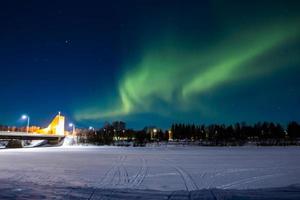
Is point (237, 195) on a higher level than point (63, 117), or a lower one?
lower

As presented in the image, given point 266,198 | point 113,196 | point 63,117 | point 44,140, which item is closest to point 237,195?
point 266,198

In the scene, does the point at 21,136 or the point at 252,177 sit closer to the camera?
the point at 252,177

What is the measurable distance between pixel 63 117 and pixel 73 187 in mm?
172949

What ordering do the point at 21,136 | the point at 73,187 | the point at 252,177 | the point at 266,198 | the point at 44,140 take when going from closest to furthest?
the point at 266,198, the point at 73,187, the point at 252,177, the point at 21,136, the point at 44,140

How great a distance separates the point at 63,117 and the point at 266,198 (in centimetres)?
17783

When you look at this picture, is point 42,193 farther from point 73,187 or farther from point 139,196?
point 139,196

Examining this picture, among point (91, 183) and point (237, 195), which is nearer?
point (237, 195)

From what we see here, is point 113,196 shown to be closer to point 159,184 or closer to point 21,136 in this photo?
point 159,184

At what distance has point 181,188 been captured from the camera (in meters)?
18.5

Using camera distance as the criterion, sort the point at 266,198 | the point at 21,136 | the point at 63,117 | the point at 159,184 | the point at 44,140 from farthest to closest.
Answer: the point at 63,117 → the point at 44,140 → the point at 21,136 → the point at 159,184 → the point at 266,198

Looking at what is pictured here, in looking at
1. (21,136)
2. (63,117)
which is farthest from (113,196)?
(63,117)

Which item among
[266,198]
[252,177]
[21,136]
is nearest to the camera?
[266,198]

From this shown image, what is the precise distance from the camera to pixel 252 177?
77.4 ft

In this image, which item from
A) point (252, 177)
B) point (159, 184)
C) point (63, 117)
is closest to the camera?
point (159, 184)
